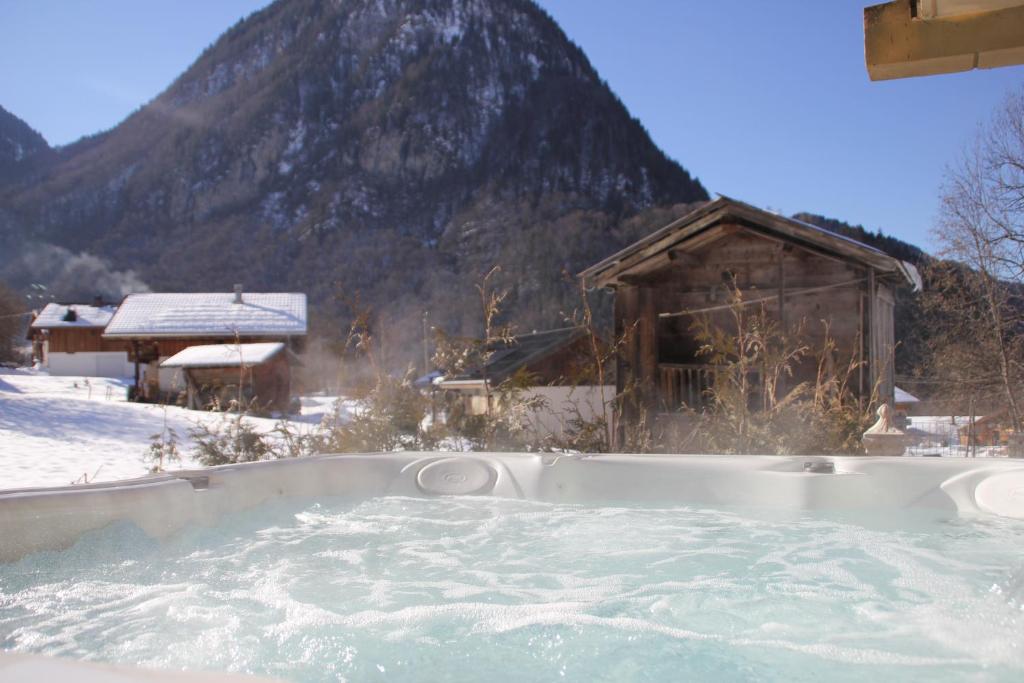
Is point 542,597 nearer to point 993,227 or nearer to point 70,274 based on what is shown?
point 993,227

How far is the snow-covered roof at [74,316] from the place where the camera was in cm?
3362

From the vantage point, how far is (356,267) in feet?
181

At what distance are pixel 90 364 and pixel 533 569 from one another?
35049 mm

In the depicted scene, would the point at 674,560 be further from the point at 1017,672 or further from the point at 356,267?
the point at 356,267

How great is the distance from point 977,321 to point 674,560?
12.3 m

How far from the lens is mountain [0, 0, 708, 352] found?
53.4 meters

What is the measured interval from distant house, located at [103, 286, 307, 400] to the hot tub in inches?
864

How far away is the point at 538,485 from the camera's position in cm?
443

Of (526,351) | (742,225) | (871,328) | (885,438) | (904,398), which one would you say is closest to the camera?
(885,438)

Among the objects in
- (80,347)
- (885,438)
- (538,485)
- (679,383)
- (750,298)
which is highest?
(80,347)

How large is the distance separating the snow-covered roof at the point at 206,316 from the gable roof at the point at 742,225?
1919 centimetres

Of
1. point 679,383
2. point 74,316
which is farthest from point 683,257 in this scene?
point 74,316

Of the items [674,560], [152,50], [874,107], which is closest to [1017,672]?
[674,560]

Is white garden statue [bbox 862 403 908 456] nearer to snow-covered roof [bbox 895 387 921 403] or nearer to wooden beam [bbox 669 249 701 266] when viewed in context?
wooden beam [bbox 669 249 701 266]
